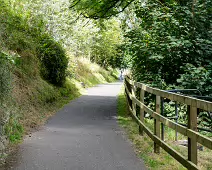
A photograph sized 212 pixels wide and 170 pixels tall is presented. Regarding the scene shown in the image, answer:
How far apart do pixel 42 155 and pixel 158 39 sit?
19.8 ft

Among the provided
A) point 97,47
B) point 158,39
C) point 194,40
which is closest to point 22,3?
point 158,39

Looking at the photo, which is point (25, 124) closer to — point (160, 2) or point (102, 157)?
point (102, 157)

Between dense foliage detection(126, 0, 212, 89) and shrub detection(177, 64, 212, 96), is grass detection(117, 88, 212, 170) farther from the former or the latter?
dense foliage detection(126, 0, 212, 89)

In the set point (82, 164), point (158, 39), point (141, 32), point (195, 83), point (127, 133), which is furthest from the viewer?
point (141, 32)

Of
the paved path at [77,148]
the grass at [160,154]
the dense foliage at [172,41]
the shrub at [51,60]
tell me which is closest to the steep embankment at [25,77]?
the shrub at [51,60]

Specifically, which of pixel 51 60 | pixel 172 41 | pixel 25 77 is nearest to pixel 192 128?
pixel 172 41

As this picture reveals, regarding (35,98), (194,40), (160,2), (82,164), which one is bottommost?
(82,164)

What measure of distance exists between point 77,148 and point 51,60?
881 cm

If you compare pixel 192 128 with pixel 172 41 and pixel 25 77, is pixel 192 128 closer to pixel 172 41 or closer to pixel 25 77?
pixel 172 41

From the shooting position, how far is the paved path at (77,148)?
5.27 m

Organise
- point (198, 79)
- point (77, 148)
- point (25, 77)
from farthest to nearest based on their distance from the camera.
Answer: point (25, 77), point (198, 79), point (77, 148)

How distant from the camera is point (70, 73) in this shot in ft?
62.7

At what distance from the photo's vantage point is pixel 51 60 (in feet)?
47.8

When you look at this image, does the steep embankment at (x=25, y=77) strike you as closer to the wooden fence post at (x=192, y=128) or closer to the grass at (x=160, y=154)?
the grass at (x=160, y=154)
